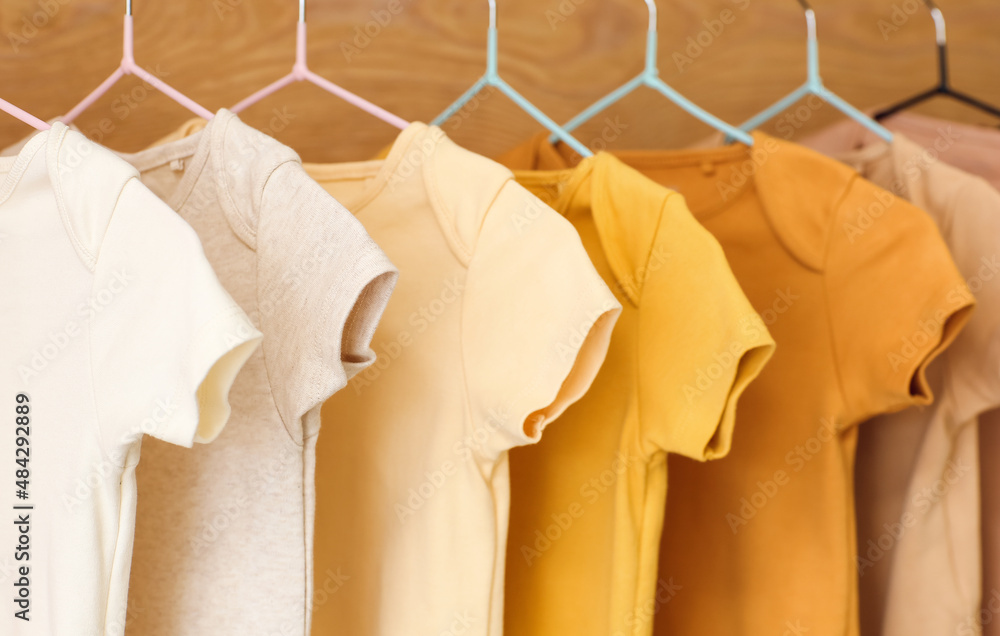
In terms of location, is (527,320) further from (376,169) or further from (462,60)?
(462,60)

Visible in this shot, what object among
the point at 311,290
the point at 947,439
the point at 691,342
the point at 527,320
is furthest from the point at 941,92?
the point at 311,290

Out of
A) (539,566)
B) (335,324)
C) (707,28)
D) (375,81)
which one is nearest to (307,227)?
(335,324)

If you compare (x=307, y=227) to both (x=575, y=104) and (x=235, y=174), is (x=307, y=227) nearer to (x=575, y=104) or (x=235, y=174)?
(x=235, y=174)

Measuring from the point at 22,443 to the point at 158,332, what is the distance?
0.52 feet

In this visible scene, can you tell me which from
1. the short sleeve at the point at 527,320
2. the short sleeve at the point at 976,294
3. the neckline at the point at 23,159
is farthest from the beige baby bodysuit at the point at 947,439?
the neckline at the point at 23,159

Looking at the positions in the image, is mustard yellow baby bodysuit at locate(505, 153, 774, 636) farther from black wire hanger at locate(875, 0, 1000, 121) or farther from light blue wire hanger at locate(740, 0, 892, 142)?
black wire hanger at locate(875, 0, 1000, 121)

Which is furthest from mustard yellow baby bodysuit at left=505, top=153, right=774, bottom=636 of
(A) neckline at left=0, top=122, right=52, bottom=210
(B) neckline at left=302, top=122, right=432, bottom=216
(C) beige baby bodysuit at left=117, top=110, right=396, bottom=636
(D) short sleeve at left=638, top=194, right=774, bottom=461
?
(A) neckline at left=0, top=122, right=52, bottom=210

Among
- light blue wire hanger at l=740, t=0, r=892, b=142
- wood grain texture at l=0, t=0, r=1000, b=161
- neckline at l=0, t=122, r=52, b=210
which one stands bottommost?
neckline at l=0, t=122, r=52, b=210

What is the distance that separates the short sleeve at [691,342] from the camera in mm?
665

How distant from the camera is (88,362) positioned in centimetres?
61

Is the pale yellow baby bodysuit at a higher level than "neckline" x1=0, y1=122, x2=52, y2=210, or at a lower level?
lower

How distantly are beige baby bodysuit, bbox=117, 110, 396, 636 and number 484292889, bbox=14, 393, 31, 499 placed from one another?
86 millimetres

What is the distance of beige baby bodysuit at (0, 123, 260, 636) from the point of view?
536 millimetres

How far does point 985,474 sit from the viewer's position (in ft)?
2.92
